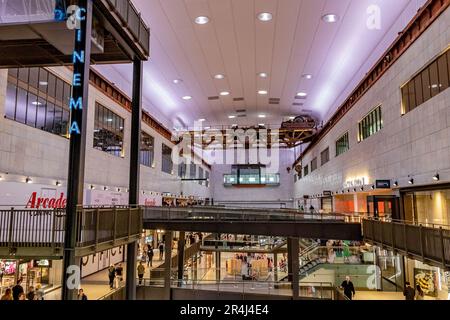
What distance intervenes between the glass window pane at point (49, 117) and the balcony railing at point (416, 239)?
1541 cm

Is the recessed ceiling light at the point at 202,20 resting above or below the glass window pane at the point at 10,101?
above

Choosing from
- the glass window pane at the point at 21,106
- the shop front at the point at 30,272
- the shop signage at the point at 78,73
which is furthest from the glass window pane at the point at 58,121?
the shop signage at the point at 78,73

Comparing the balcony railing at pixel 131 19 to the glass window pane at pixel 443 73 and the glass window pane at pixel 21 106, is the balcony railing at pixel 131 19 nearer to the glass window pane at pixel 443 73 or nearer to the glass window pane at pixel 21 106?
the glass window pane at pixel 21 106

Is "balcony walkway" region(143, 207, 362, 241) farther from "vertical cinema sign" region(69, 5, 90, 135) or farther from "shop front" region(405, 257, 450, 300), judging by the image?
"vertical cinema sign" region(69, 5, 90, 135)

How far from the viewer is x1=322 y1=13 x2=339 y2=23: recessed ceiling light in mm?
16875


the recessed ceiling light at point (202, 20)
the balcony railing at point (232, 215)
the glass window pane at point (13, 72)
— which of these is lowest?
the balcony railing at point (232, 215)

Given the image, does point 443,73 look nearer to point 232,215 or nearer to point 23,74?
point 232,215

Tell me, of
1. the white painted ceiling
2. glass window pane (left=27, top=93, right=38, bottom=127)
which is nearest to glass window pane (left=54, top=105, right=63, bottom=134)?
glass window pane (left=27, top=93, right=38, bottom=127)

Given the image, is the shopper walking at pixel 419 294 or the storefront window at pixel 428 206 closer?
the storefront window at pixel 428 206

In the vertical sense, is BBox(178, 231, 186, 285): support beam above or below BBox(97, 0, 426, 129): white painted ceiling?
below

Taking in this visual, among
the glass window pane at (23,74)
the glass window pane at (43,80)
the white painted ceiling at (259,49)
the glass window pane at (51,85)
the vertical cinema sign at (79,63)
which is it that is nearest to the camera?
the vertical cinema sign at (79,63)

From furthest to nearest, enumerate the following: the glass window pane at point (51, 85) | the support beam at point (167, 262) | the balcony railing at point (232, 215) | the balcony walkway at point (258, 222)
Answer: the support beam at point (167, 262) → the balcony railing at point (232, 215) → the balcony walkway at point (258, 222) → the glass window pane at point (51, 85)

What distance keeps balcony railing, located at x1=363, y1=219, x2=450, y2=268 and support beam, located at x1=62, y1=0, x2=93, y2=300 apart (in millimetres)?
9872

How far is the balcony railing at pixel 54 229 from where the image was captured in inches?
399
